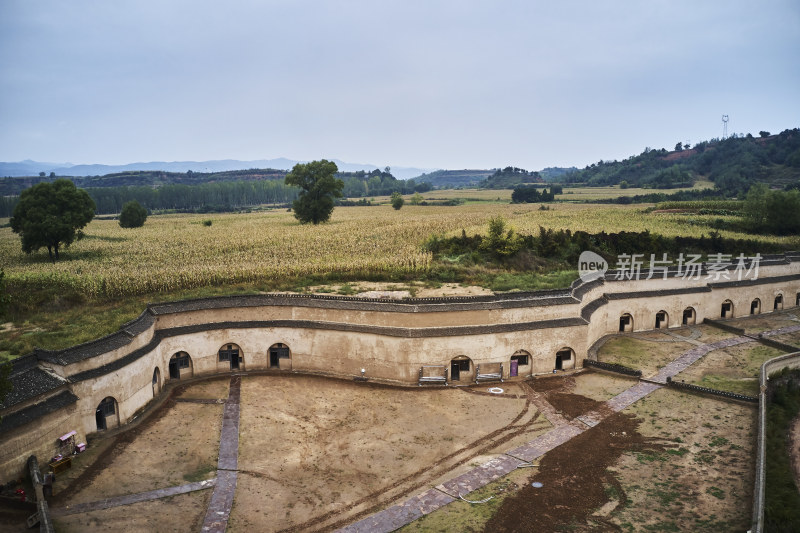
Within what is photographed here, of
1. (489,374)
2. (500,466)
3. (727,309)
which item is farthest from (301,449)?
(727,309)

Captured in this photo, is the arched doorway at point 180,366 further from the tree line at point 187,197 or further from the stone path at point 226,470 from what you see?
the tree line at point 187,197

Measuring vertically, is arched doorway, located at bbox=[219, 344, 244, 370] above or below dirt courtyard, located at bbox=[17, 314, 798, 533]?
above

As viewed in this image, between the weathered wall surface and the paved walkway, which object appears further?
the weathered wall surface

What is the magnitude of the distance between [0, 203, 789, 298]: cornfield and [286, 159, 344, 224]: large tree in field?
2883mm

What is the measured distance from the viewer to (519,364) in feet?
83.7

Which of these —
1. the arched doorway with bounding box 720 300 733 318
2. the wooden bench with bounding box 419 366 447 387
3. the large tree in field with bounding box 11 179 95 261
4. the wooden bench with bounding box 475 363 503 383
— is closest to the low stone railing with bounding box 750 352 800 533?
the arched doorway with bounding box 720 300 733 318

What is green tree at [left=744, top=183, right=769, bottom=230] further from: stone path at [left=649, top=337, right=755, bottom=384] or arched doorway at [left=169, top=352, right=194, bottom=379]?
arched doorway at [left=169, top=352, right=194, bottom=379]

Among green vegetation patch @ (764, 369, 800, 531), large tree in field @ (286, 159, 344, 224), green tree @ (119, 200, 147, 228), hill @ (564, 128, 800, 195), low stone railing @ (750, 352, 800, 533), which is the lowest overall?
green vegetation patch @ (764, 369, 800, 531)

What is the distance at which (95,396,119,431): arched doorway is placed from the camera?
19.4m

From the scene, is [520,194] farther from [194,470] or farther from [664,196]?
[194,470]

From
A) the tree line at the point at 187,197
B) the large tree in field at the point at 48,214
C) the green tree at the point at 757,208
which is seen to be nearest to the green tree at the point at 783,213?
the green tree at the point at 757,208

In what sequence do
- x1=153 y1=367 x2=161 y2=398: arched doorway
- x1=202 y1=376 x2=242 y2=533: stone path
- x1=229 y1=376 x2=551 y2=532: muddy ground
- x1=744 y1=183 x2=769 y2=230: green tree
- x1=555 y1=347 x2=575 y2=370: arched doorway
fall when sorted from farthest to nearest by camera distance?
x1=744 y1=183 x2=769 y2=230: green tree
x1=555 y1=347 x2=575 y2=370: arched doorway
x1=153 y1=367 x2=161 y2=398: arched doorway
x1=229 y1=376 x2=551 y2=532: muddy ground
x1=202 y1=376 x2=242 y2=533: stone path

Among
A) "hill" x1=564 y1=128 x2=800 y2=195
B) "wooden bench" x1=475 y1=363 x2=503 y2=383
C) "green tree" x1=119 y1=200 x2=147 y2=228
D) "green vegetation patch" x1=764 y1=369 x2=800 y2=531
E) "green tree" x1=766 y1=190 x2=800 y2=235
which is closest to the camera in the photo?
"green vegetation patch" x1=764 y1=369 x2=800 y2=531

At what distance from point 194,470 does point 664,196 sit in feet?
349
